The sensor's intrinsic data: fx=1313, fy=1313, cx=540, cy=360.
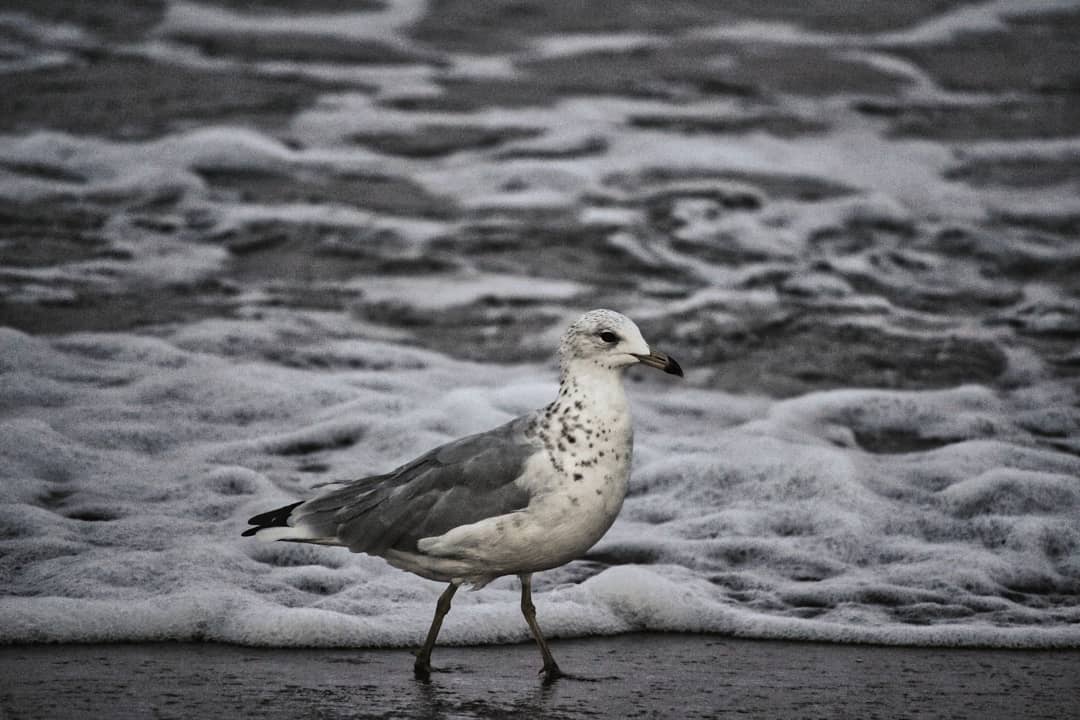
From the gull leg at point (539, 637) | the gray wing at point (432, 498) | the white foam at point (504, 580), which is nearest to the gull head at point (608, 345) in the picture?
the gray wing at point (432, 498)

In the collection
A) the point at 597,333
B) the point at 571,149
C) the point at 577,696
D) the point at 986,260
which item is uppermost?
the point at 571,149

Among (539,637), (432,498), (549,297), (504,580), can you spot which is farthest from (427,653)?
(549,297)

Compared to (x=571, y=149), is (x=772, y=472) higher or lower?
lower

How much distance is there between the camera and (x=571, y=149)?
13.8m

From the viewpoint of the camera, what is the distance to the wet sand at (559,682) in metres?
4.21

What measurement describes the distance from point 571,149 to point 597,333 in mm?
9259

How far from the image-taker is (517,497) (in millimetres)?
4625

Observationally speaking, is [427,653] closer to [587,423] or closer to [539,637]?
[539,637]

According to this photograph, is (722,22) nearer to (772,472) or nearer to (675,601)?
(772,472)

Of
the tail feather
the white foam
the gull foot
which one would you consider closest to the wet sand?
the gull foot

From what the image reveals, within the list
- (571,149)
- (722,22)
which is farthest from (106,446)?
(722,22)

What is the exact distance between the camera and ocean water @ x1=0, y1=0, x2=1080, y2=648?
567cm

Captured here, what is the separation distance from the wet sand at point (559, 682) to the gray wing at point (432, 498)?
18.8 inches

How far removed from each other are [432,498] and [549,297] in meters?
5.93
